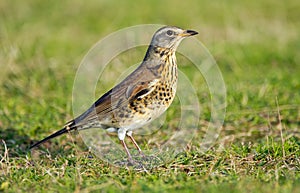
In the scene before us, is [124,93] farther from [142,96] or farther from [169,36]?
[169,36]

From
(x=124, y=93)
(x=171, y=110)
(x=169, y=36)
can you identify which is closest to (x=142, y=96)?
(x=124, y=93)

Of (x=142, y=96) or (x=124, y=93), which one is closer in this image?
(x=142, y=96)

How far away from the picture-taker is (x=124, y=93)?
20.4 ft

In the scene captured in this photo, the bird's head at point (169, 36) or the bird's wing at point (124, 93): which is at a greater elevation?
the bird's head at point (169, 36)

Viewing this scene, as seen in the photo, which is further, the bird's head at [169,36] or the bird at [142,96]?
the bird's head at [169,36]

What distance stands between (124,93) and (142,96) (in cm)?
20

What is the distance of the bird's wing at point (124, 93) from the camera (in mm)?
6121

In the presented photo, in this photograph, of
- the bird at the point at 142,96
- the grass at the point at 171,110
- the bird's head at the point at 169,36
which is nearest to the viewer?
the grass at the point at 171,110

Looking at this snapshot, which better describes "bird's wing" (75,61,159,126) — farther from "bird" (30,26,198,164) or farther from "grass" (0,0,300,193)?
"grass" (0,0,300,193)

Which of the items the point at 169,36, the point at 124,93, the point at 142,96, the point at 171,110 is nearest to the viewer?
the point at 142,96

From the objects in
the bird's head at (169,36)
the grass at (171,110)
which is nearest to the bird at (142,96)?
the bird's head at (169,36)

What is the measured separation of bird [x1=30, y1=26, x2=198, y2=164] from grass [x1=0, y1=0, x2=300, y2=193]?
384 millimetres

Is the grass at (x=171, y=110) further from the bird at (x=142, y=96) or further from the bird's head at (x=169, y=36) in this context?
the bird's head at (x=169, y=36)

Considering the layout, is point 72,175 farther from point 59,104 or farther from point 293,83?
point 293,83
